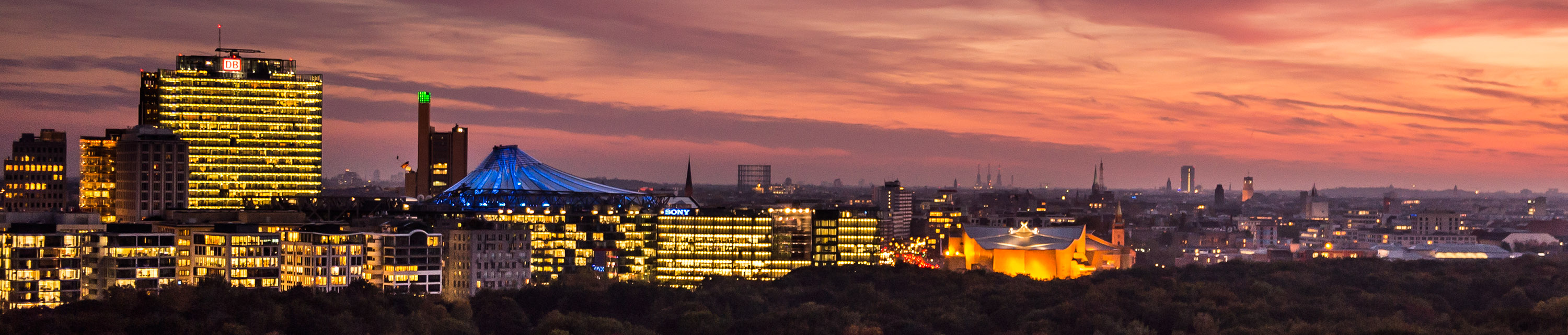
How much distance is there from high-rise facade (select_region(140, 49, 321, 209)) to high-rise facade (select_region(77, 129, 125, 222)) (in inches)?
246

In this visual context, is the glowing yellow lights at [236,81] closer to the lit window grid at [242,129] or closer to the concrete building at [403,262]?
the lit window grid at [242,129]

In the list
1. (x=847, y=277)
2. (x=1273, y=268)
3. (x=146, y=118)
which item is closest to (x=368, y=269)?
(x=847, y=277)

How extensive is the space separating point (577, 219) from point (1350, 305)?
72735 mm

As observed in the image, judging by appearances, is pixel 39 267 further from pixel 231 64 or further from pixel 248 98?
pixel 248 98

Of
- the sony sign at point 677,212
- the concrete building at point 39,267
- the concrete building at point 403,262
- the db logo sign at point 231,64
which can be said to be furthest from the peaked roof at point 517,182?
the concrete building at point 39,267

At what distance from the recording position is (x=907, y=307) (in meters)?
139

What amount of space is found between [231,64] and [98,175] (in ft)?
54.5

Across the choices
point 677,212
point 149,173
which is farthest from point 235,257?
point 677,212

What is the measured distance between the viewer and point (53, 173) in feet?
579

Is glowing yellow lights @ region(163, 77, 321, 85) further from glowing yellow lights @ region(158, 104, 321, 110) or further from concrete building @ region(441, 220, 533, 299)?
concrete building @ region(441, 220, 533, 299)

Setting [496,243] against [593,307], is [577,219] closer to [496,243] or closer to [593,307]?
[496,243]

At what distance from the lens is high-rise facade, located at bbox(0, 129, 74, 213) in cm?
17425

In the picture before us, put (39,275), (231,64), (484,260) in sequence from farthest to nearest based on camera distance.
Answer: (231,64)
(484,260)
(39,275)

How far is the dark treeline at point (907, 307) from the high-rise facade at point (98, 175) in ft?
165
